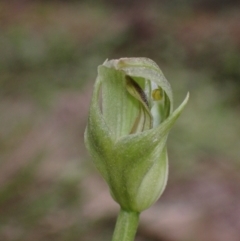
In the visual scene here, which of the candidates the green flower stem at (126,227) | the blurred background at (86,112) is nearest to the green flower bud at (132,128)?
the green flower stem at (126,227)

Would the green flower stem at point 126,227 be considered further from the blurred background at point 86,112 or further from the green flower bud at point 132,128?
the blurred background at point 86,112

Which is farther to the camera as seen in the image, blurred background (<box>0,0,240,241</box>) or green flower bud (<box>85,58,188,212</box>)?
blurred background (<box>0,0,240,241</box>)

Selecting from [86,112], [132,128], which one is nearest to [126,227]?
[132,128]

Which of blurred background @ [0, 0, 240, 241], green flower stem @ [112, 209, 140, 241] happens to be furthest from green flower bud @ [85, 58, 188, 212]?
blurred background @ [0, 0, 240, 241]

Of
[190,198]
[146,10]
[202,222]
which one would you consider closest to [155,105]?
[202,222]

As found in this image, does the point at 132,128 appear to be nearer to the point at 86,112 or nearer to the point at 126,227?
the point at 126,227

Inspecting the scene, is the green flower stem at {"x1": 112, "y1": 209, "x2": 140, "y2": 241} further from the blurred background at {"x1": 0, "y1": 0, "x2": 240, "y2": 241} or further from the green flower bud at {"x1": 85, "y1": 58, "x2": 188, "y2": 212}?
the blurred background at {"x1": 0, "y1": 0, "x2": 240, "y2": 241}

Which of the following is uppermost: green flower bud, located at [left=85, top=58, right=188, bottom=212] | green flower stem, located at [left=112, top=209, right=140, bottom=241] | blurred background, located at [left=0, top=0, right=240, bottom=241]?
green flower bud, located at [left=85, top=58, right=188, bottom=212]

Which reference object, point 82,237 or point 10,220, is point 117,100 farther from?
point 82,237
